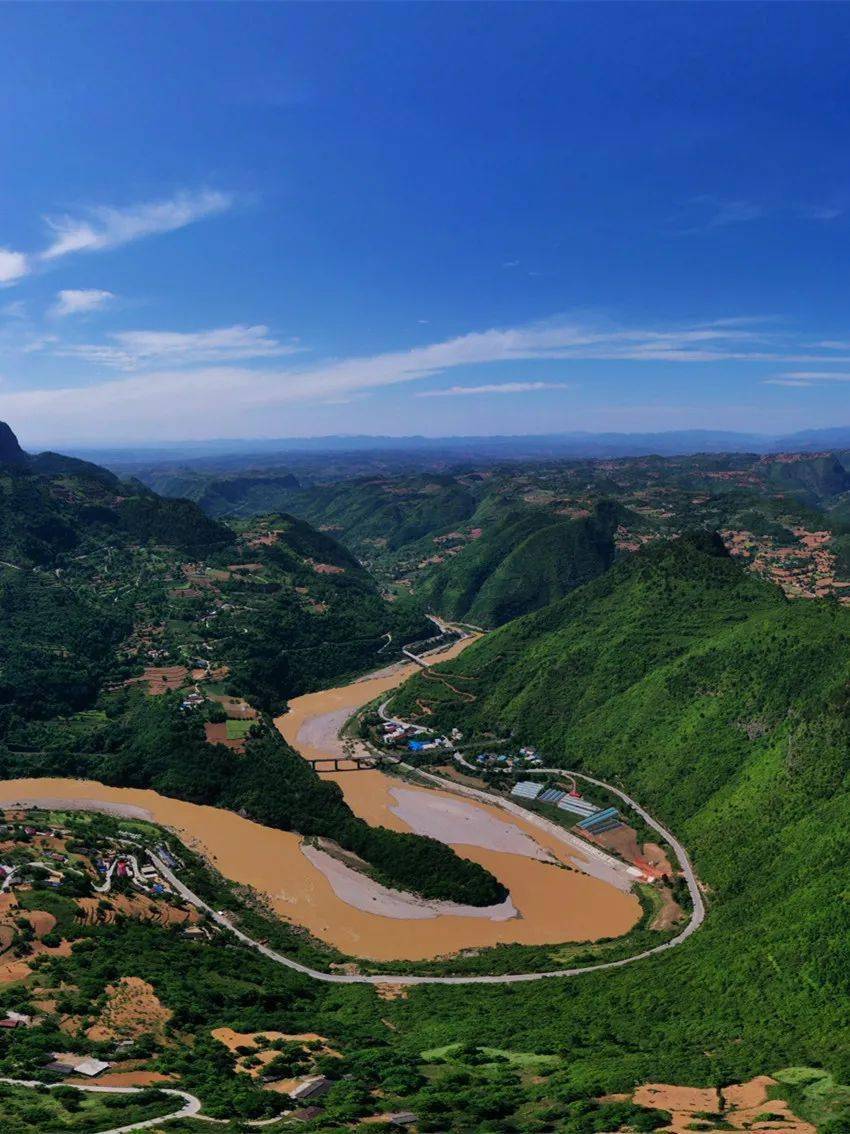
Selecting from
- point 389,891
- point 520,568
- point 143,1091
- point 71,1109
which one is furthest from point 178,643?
point 71,1109

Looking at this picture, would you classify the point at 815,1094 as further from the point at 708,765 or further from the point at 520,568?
the point at 520,568

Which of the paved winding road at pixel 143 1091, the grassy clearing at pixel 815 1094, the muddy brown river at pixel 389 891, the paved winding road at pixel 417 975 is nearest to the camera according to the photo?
the grassy clearing at pixel 815 1094

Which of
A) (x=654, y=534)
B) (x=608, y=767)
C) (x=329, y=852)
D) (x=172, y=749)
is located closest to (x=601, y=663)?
(x=608, y=767)

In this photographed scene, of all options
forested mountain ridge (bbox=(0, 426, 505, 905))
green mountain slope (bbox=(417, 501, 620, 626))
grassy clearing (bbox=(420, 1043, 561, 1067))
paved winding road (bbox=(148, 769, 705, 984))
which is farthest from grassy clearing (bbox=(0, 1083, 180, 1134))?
green mountain slope (bbox=(417, 501, 620, 626))

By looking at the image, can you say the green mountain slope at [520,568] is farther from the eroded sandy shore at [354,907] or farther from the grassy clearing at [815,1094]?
the grassy clearing at [815,1094]

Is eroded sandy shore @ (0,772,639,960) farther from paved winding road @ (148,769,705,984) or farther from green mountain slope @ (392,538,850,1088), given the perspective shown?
green mountain slope @ (392,538,850,1088)

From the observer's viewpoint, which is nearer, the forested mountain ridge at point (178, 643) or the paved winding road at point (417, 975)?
the paved winding road at point (417, 975)

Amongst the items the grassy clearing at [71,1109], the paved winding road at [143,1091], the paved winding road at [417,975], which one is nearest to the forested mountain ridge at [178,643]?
the paved winding road at [417,975]
